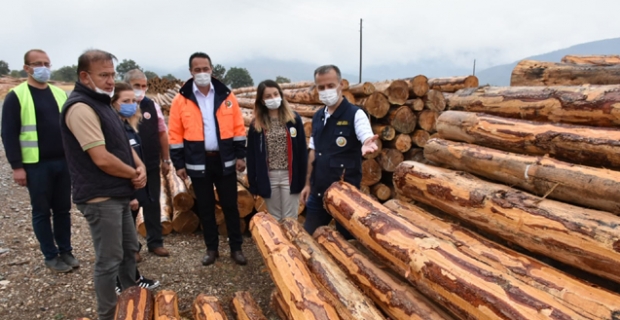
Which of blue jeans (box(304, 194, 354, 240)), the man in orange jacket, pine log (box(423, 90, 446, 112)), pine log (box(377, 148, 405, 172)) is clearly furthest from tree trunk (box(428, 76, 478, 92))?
the man in orange jacket

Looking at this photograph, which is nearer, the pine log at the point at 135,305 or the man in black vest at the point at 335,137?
the pine log at the point at 135,305

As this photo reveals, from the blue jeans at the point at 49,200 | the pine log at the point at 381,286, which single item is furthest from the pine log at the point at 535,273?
the blue jeans at the point at 49,200

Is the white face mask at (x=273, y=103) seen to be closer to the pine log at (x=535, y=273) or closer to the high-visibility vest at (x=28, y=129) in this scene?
the pine log at (x=535, y=273)

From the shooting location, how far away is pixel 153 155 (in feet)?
14.6

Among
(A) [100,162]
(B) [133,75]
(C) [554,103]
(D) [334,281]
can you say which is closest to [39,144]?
(B) [133,75]

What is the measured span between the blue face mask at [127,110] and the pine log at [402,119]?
154 inches

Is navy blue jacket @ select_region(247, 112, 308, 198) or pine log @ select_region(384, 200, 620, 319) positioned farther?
navy blue jacket @ select_region(247, 112, 308, 198)

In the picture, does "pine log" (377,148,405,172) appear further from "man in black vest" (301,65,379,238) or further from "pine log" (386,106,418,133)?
"man in black vest" (301,65,379,238)

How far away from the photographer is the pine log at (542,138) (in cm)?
244

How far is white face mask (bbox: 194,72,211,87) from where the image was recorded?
3.91m

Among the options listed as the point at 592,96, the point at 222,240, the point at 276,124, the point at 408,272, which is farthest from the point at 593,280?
the point at 222,240

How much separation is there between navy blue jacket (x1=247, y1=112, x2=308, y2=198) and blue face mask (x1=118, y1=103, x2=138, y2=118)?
123 centimetres

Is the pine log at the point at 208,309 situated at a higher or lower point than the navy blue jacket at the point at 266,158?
lower

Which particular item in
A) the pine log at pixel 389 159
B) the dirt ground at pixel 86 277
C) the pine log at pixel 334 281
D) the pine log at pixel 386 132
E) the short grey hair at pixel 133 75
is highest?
the short grey hair at pixel 133 75
